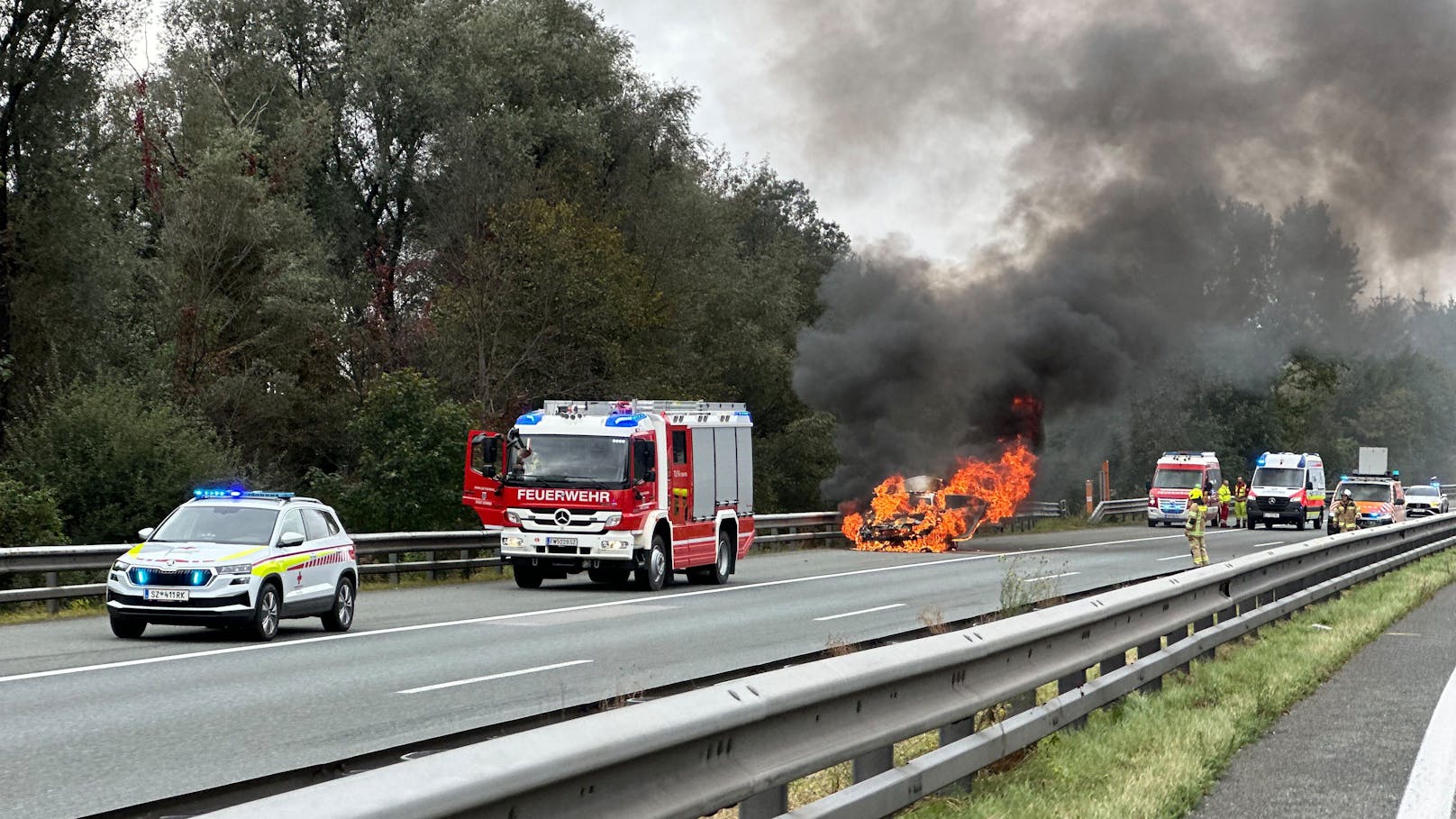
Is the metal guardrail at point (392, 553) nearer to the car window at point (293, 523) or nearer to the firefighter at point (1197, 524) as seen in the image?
the car window at point (293, 523)

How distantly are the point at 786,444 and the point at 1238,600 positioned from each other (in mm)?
44577

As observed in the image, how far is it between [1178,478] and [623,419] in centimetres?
3542

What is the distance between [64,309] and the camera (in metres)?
36.0

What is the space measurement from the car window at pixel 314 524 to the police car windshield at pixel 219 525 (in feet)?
1.59

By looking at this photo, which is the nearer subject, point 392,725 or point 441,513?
point 392,725

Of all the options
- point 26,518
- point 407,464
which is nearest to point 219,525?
point 26,518

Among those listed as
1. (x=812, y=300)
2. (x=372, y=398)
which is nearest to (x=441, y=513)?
(x=372, y=398)

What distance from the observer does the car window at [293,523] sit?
697 inches

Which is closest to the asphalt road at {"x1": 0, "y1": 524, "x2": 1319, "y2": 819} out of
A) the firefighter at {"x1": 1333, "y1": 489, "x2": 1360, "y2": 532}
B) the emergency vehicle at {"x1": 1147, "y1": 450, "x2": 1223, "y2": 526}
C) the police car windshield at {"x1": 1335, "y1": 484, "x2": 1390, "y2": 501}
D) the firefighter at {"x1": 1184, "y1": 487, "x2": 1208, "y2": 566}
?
the firefighter at {"x1": 1184, "y1": 487, "x2": 1208, "y2": 566}

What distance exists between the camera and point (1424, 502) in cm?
7369

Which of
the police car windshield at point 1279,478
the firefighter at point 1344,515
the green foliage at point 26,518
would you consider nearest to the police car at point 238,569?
the green foliage at point 26,518

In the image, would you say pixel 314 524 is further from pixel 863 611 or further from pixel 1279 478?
pixel 1279 478

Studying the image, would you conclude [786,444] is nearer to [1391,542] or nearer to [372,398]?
[372,398]

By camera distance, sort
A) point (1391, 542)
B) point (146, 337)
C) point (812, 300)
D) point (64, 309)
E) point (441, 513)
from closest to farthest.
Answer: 1. point (1391, 542)
2. point (441, 513)
3. point (64, 309)
4. point (146, 337)
5. point (812, 300)
